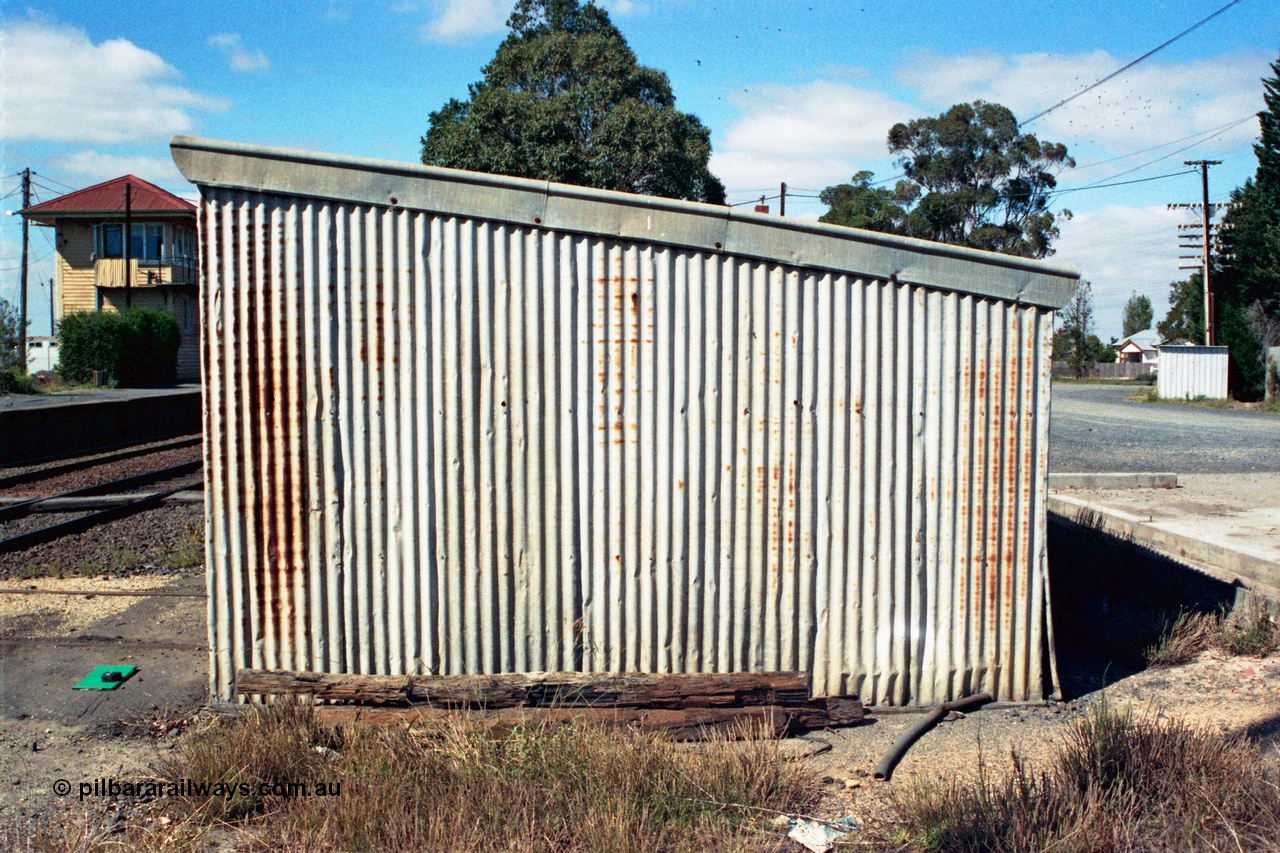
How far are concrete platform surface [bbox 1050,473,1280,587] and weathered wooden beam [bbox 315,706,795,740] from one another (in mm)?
5258

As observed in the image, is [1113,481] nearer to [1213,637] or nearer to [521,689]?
[1213,637]

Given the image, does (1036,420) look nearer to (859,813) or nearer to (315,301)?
(859,813)

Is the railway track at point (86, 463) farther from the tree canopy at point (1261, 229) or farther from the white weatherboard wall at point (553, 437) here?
the tree canopy at point (1261, 229)

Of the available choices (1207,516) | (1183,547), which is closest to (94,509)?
(1183,547)

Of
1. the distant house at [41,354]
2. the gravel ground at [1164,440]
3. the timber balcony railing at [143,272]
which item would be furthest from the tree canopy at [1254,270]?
the distant house at [41,354]

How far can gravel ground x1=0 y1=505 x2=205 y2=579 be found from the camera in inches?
325

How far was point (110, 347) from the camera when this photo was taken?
111 ft

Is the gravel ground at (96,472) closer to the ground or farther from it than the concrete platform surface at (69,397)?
closer to the ground

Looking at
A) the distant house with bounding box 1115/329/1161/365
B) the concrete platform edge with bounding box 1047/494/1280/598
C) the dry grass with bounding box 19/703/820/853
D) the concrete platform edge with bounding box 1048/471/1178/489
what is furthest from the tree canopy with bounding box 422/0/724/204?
the distant house with bounding box 1115/329/1161/365

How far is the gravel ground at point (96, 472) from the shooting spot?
12.7 m

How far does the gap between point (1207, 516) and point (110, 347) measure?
35250 millimetres

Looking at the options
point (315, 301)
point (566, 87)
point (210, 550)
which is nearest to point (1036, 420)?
point (315, 301)

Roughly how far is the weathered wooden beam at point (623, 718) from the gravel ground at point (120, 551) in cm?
444

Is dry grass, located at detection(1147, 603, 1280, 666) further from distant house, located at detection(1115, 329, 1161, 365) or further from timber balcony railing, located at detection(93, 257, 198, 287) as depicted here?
distant house, located at detection(1115, 329, 1161, 365)
